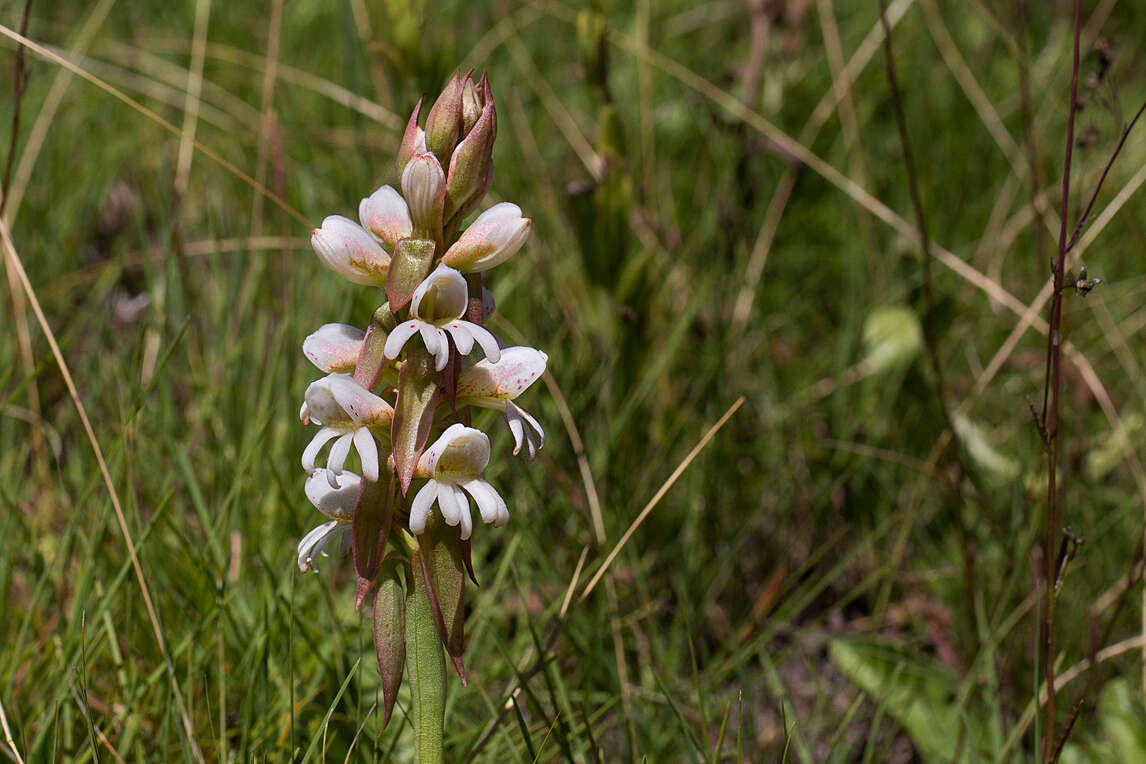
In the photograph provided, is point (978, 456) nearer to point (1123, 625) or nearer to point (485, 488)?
point (1123, 625)

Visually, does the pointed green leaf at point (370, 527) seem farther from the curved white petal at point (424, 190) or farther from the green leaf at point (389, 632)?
the curved white petal at point (424, 190)

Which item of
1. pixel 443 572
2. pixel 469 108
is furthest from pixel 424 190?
pixel 443 572

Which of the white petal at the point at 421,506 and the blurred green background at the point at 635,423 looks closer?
the white petal at the point at 421,506

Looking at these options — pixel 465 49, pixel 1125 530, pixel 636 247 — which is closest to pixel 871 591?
pixel 1125 530

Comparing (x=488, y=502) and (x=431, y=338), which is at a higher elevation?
(x=431, y=338)

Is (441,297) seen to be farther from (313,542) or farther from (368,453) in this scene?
(313,542)

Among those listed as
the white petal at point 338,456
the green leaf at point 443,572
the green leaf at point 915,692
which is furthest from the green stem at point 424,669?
the green leaf at point 915,692
